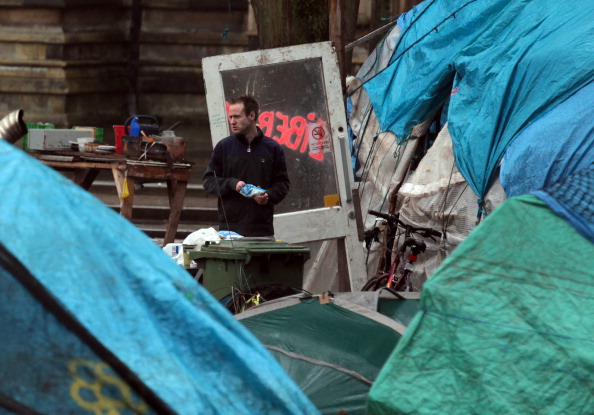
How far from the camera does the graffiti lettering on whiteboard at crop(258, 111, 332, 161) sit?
386 inches

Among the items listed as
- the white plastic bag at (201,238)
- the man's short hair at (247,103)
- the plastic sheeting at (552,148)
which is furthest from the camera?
the man's short hair at (247,103)

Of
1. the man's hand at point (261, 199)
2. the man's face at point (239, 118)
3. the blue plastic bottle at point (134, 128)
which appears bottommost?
the man's hand at point (261, 199)

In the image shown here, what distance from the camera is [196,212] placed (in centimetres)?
1491

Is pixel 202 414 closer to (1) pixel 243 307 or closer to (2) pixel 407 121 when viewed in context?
(1) pixel 243 307

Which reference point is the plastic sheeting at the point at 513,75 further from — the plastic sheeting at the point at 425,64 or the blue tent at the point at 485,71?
the plastic sheeting at the point at 425,64

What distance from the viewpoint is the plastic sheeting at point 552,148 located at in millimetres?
7355

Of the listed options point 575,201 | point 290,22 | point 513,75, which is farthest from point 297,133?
point 575,201

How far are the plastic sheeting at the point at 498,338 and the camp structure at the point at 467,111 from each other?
3.11 m

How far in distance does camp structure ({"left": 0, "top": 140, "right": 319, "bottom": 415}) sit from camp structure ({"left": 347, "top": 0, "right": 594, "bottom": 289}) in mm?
4176

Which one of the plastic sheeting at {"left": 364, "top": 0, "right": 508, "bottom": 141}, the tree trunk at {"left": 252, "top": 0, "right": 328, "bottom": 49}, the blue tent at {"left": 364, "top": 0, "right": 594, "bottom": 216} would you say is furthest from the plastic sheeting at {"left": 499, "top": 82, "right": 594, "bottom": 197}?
the tree trunk at {"left": 252, "top": 0, "right": 328, "bottom": 49}

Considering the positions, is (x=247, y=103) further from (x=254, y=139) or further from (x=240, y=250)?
(x=240, y=250)

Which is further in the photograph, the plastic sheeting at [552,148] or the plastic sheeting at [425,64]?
the plastic sheeting at [425,64]

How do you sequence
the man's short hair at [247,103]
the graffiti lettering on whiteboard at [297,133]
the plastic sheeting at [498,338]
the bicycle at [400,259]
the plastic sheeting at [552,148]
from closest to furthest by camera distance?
1. the plastic sheeting at [498,338]
2. the plastic sheeting at [552,148]
3. the man's short hair at [247,103]
4. the bicycle at [400,259]
5. the graffiti lettering on whiteboard at [297,133]

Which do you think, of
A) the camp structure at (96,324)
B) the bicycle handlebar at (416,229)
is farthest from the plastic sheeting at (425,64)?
the camp structure at (96,324)
